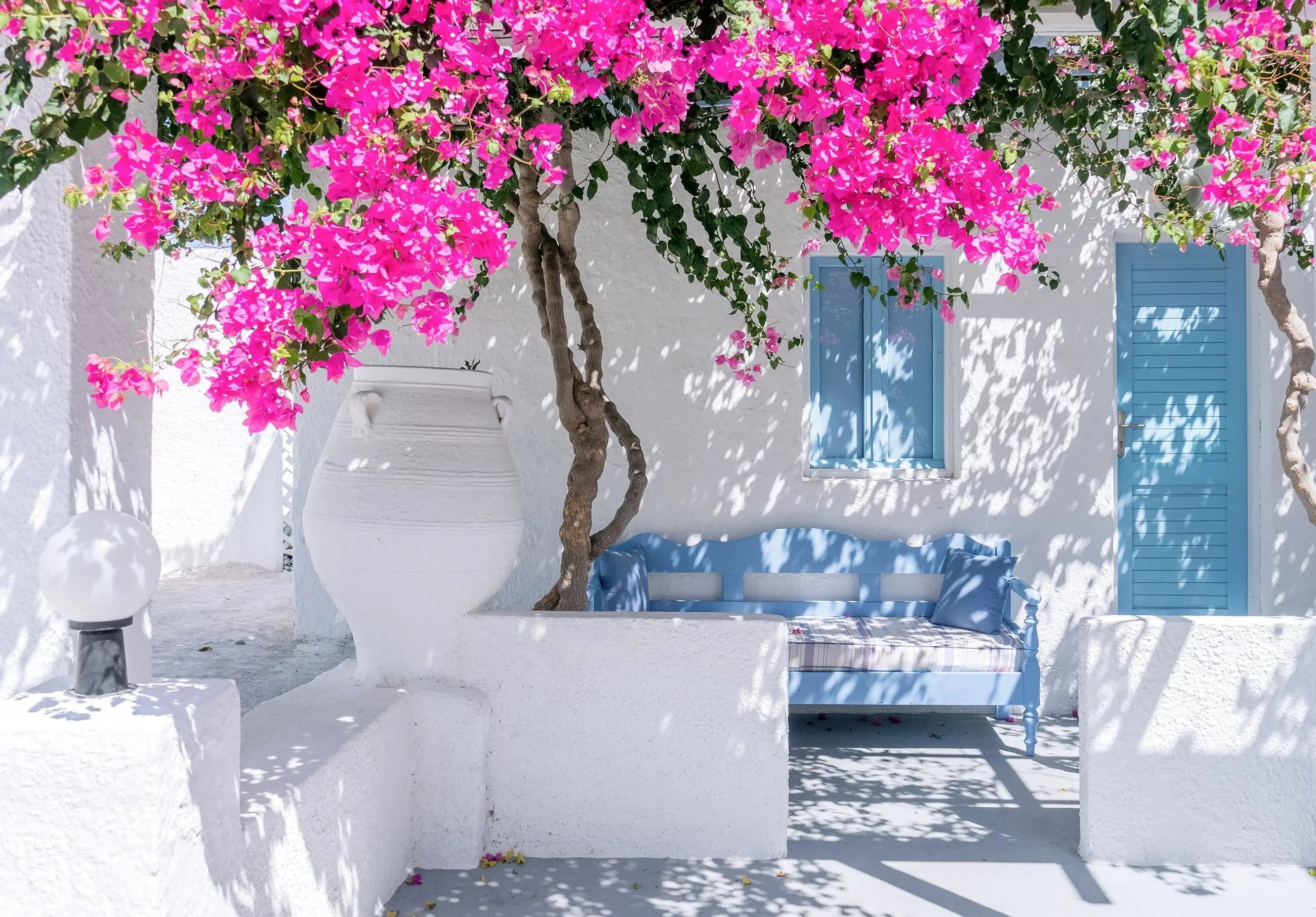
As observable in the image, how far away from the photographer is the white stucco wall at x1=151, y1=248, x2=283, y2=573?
31.0 ft

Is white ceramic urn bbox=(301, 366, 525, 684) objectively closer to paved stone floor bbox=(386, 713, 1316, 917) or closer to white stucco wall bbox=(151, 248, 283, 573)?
paved stone floor bbox=(386, 713, 1316, 917)

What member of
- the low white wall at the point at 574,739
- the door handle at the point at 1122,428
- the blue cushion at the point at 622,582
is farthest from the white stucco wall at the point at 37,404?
the door handle at the point at 1122,428

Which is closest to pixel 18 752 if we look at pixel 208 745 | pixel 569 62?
pixel 208 745

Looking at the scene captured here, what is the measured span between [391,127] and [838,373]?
360 centimetres

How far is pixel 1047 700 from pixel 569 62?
4.10m

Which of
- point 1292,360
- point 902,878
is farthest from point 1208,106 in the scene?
point 902,878

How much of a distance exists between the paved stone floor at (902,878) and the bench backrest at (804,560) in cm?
108

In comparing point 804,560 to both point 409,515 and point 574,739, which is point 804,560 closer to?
point 574,739

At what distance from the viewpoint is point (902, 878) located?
305 cm

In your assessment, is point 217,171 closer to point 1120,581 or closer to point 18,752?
point 18,752

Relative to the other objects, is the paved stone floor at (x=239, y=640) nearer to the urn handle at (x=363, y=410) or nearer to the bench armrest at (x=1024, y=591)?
the urn handle at (x=363, y=410)

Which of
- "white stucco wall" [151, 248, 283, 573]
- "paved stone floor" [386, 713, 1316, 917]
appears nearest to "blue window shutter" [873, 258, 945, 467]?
"paved stone floor" [386, 713, 1316, 917]

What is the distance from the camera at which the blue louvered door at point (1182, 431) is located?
16.4 ft

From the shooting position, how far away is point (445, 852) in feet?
10.1
